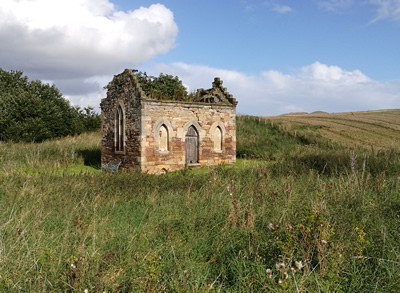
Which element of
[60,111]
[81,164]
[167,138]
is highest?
[60,111]

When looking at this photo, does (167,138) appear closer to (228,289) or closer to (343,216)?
(343,216)

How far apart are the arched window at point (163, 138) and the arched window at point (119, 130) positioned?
201cm

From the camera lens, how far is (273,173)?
13.3 metres

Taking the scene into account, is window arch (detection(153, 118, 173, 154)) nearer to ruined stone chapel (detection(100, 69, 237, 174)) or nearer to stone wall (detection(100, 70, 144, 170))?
ruined stone chapel (detection(100, 69, 237, 174))

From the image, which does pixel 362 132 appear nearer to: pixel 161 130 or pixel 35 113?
pixel 161 130

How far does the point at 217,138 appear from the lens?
19484mm

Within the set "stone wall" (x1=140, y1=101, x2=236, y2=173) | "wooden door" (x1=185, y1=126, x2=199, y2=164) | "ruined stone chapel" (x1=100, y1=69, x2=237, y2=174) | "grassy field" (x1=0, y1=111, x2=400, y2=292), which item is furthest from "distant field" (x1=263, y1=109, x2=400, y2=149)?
"grassy field" (x1=0, y1=111, x2=400, y2=292)

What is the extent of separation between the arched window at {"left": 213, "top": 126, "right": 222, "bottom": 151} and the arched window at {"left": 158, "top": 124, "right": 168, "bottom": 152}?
3031mm

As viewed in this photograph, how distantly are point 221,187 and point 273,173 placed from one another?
14.9 ft

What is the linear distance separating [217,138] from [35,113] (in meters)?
25.5

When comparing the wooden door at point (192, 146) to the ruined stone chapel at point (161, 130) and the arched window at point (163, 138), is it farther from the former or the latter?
the arched window at point (163, 138)

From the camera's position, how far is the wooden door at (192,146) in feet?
60.6

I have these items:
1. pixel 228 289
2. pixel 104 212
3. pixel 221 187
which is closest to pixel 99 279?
pixel 228 289

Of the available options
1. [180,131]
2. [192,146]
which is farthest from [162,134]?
[192,146]
